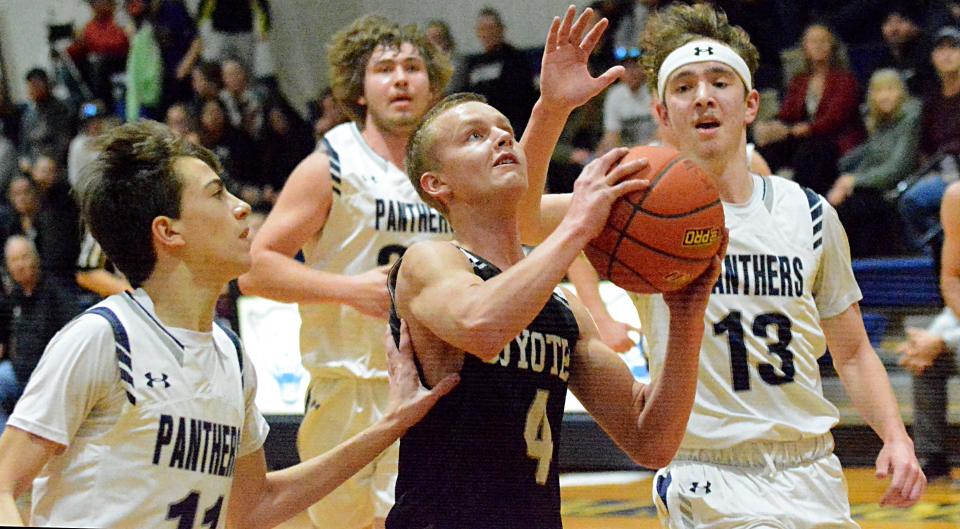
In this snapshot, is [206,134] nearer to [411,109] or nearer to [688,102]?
[411,109]

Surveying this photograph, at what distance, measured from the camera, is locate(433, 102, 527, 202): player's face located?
258 cm

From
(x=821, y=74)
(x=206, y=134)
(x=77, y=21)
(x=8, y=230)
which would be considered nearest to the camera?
(x=821, y=74)

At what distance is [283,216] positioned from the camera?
13.3ft

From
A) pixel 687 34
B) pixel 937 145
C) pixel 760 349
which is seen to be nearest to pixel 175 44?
pixel 937 145

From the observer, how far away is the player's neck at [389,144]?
4.21 meters

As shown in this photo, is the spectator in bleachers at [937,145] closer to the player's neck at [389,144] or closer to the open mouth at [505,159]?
the player's neck at [389,144]

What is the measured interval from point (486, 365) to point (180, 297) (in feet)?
2.05

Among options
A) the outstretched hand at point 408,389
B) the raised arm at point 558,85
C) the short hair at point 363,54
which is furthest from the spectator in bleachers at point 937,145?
the outstretched hand at point 408,389

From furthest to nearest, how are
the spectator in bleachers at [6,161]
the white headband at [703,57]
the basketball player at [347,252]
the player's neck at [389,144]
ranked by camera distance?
the spectator in bleachers at [6,161] → the player's neck at [389,144] → the basketball player at [347,252] → the white headband at [703,57]

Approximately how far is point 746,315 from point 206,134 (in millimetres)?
5302

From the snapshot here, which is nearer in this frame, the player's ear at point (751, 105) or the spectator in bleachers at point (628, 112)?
the player's ear at point (751, 105)

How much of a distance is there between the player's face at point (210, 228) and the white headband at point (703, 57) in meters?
1.31

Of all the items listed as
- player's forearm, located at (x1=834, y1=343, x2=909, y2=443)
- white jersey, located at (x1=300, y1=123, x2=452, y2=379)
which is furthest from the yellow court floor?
player's forearm, located at (x1=834, y1=343, x2=909, y2=443)

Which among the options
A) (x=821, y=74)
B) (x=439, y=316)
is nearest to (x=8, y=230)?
(x=821, y=74)
